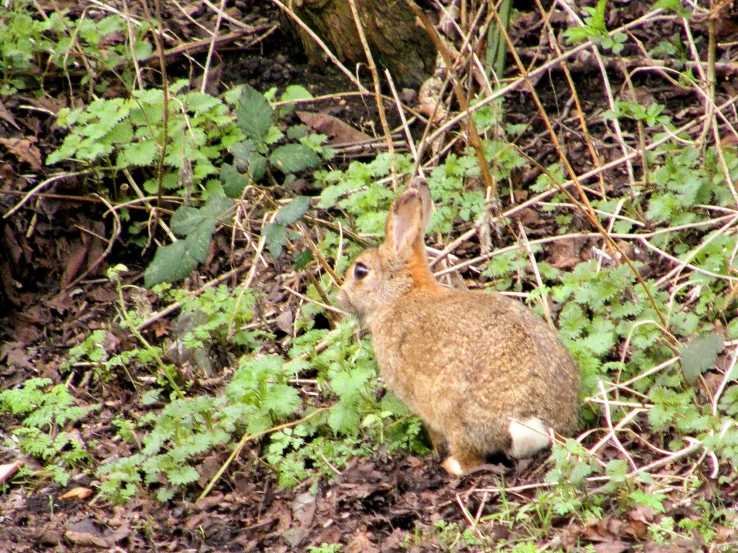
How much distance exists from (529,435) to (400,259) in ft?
4.86

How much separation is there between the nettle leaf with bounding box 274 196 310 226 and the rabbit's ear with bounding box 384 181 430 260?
744mm

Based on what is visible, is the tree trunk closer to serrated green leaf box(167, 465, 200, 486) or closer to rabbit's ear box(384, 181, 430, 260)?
rabbit's ear box(384, 181, 430, 260)

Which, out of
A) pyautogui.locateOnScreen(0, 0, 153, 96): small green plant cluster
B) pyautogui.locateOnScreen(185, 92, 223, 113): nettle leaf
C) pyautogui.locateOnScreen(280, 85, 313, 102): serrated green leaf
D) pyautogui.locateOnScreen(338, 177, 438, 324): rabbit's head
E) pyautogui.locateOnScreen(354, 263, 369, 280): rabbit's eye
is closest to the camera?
pyautogui.locateOnScreen(338, 177, 438, 324): rabbit's head

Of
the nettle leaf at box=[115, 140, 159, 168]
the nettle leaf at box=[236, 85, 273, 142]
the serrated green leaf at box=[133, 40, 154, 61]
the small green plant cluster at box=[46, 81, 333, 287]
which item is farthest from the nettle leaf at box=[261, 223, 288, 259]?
the serrated green leaf at box=[133, 40, 154, 61]

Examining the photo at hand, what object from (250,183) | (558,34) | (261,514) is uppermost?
(250,183)

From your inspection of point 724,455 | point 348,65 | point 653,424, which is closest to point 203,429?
point 653,424

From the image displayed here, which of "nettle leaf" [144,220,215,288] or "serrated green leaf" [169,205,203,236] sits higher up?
"serrated green leaf" [169,205,203,236]

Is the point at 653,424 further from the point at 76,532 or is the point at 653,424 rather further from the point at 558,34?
the point at 558,34

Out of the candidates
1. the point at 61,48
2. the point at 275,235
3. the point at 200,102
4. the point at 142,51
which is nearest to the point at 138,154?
the point at 200,102

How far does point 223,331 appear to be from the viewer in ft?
20.3

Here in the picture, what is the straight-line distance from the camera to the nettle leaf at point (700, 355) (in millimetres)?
4605

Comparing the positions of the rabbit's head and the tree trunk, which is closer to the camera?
the rabbit's head

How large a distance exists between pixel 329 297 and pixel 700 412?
8.74ft

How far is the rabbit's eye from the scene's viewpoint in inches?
221
